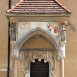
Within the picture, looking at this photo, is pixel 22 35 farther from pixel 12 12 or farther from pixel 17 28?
pixel 12 12

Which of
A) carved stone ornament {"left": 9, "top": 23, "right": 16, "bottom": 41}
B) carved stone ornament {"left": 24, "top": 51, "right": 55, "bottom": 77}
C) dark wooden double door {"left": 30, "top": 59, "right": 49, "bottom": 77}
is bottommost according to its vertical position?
dark wooden double door {"left": 30, "top": 59, "right": 49, "bottom": 77}

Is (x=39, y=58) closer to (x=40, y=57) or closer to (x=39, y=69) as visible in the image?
(x=40, y=57)

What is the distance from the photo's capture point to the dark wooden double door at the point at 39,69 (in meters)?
11.0

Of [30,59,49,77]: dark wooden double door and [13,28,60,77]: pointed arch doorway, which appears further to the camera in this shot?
[30,59,49,77]: dark wooden double door

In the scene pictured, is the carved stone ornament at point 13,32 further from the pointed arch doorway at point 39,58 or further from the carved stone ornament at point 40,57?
the carved stone ornament at point 40,57

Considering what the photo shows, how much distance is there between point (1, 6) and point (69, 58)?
4727mm

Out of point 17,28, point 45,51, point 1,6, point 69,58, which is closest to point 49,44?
point 45,51

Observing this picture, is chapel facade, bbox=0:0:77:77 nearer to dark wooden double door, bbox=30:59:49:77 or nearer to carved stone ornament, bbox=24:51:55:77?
carved stone ornament, bbox=24:51:55:77

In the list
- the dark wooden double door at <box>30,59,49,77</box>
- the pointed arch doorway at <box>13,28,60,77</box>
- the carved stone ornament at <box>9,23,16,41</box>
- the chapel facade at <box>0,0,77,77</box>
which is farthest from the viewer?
the dark wooden double door at <box>30,59,49,77</box>

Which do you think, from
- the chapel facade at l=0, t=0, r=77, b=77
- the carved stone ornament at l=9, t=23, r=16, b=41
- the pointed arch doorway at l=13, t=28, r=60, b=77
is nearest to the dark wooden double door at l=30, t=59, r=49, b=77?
the pointed arch doorway at l=13, t=28, r=60, b=77

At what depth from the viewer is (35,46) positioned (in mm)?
10453

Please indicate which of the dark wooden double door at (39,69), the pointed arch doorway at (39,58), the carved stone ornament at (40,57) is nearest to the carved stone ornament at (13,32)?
the pointed arch doorway at (39,58)

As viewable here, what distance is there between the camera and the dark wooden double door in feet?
36.0

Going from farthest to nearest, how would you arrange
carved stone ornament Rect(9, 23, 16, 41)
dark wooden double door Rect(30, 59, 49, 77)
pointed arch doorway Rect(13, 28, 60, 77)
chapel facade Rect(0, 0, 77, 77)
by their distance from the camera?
dark wooden double door Rect(30, 59, 49, 77)
pointed arch doorway Rect(13, 28, 60, 77)
carved stone ornament Rect(9, 23, 16, 41)
chapel facade Rect(0, 0, 77, 77)
